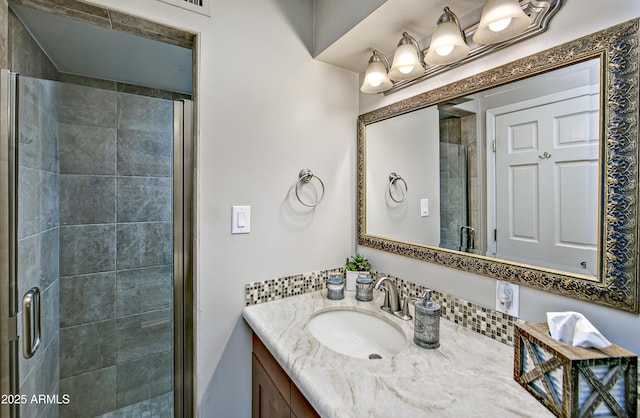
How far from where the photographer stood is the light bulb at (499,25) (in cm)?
88

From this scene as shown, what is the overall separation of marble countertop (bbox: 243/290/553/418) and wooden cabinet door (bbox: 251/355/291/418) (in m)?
0.19

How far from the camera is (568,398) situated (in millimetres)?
600

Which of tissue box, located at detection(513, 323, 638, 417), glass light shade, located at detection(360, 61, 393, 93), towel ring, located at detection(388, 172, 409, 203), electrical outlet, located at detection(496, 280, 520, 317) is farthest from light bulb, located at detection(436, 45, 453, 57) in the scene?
tissue box, located at detection(513, 323, 638, 417)

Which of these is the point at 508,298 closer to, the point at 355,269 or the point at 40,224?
the point at 355,269

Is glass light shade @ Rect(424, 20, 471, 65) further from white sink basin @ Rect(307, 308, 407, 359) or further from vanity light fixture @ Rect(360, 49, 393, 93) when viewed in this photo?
white sink basin @ Rect(307, 308, 407, 359)

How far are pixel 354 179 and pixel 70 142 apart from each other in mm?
1641

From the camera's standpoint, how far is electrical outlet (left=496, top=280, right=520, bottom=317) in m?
0.93

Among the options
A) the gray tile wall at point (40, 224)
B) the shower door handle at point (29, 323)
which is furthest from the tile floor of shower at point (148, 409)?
the shower door handle at point (29, 323)

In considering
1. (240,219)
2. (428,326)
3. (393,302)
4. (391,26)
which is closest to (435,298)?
(393,302)

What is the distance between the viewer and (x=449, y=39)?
100cm

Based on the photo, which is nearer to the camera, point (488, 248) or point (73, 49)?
point (488, 248)

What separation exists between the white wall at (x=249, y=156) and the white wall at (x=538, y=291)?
494 millimetres

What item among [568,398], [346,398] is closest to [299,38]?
[346,398]

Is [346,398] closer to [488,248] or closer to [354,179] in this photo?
[488,248]
